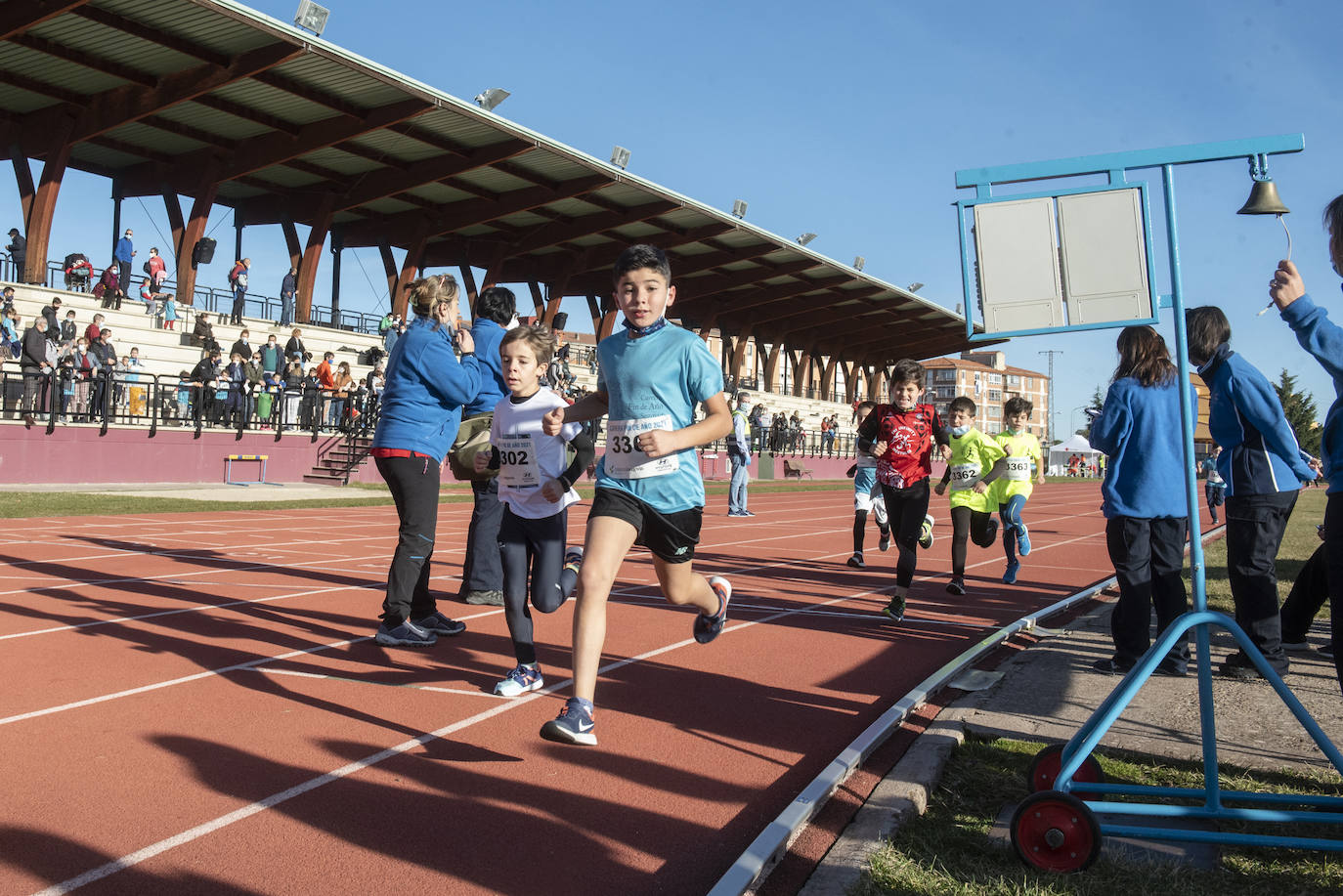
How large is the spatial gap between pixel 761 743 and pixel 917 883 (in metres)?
1.45

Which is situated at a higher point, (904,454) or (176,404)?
(176,404)

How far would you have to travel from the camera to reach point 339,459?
79.0 ft

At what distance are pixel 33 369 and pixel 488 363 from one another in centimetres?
1554

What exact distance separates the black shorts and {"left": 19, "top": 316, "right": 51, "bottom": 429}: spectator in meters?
18.2

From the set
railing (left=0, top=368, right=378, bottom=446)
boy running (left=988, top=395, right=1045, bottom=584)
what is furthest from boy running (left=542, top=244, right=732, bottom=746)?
railing (left=0, top=368, right=378, bottom=446)

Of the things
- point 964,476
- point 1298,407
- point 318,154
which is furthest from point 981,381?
point 964,476

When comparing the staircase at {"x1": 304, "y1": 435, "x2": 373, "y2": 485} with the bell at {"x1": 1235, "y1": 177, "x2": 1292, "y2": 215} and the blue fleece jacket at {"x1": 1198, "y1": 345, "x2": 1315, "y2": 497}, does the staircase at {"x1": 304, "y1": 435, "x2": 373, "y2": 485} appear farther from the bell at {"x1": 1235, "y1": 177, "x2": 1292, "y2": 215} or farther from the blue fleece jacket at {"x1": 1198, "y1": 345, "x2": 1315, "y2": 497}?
the bell at {"x1": 1235, "y1": 177, "x2": 1292, "y2": 215}

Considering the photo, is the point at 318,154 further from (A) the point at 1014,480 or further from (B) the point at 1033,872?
(B) the point at 1033,872

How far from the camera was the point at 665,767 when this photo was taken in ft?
12.7

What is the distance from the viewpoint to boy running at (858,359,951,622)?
24.3 ft

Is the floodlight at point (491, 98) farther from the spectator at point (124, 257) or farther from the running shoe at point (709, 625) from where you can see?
the running shoe at point (709, 625)

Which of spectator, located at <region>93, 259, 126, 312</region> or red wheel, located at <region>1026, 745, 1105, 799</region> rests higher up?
spectator, located at <region>93, 259, 126, 312</region>

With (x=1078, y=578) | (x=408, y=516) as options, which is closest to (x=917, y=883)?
(x=408, y=516)

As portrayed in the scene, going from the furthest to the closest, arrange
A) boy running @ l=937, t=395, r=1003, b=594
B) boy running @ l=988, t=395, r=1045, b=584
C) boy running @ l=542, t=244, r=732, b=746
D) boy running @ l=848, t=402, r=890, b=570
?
boy running @ l=848, t=402, r=890, b=570 → boy running @ l=988, t=395, r=1045, b=584 → boy running @ l=937, t=395, r=1003, b=594 → boy running @ l=542, t=244, r=732, b=746
